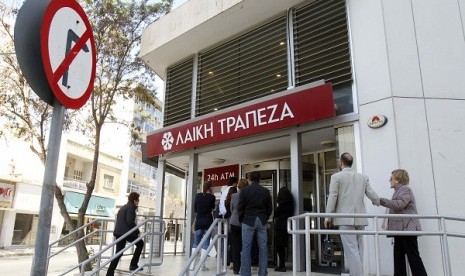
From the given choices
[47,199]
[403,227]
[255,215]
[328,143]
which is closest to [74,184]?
[328,143]

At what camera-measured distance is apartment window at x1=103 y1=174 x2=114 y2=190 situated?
1543 inches

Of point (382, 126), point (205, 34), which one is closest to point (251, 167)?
point (205, 34)

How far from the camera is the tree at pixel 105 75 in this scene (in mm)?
12781

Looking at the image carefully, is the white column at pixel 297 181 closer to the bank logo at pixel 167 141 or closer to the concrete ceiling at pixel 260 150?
the concrete ceiling at pixel 260 150

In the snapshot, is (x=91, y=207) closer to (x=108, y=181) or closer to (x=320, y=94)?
(x=108, y=181)

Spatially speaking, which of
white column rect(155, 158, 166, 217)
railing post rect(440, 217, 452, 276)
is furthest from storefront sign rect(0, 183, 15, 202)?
railing post rect(440, 217, 452, 276)

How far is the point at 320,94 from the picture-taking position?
739cm

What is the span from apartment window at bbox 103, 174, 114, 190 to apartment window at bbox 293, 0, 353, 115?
34.1 meters

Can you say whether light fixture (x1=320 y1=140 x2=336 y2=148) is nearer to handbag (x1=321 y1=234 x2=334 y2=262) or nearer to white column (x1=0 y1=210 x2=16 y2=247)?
handbag (x1=321 y1=234 x2=334 y2=262)

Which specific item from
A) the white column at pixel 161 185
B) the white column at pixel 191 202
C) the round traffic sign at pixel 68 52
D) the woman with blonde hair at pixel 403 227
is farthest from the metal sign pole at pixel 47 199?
the white column at pixel 161 185

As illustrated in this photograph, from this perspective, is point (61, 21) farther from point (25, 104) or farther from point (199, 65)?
point (25, 104)

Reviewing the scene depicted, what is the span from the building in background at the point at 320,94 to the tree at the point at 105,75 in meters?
2.19

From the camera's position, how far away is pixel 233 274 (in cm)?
729

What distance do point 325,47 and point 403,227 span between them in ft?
13.1
